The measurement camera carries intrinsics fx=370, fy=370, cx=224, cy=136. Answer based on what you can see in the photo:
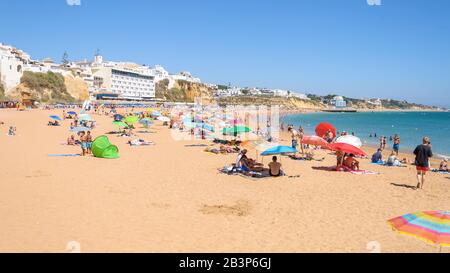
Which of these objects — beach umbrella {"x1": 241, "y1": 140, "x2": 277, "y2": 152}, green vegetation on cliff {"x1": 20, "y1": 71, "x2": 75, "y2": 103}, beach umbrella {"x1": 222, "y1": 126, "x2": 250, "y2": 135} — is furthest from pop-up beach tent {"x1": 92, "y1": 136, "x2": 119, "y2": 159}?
green vegetation on cliff {"x1": 20, "y1": 71, "x2": 75, "y2": 103}

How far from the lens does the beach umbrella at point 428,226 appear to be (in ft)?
12.9

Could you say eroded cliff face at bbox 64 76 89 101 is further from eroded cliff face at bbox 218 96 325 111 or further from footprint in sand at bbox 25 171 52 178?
footprint in sand at bbox 25 171 52 178

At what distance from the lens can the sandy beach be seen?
591 cm

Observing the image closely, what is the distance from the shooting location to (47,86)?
63.2m

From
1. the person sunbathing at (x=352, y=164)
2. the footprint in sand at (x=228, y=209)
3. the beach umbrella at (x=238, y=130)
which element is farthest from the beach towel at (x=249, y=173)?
the beach umbrella at (x=238, y=130)

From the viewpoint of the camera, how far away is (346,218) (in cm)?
743

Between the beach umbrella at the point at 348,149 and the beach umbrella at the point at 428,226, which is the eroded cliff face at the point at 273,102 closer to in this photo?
the beach umbrella at the point at 348,149

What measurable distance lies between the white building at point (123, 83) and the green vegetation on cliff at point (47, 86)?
17.1 metres

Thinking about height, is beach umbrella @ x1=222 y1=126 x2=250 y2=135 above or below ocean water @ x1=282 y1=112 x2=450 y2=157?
above

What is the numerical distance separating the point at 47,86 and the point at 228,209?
6399 cm

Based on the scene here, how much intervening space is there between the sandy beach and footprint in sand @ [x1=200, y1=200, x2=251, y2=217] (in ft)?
0.07
